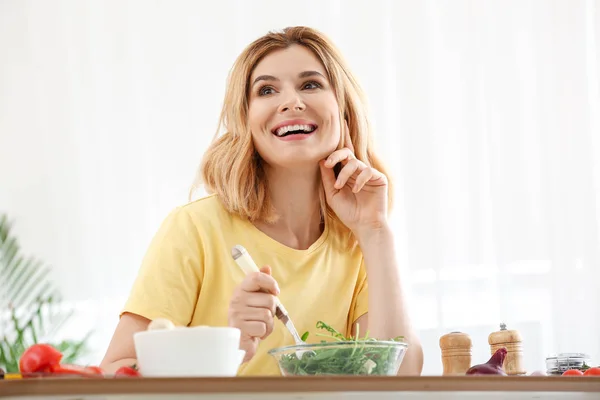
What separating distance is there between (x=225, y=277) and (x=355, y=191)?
14.0 inches

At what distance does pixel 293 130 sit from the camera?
1.86 metres

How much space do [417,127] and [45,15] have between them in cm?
183

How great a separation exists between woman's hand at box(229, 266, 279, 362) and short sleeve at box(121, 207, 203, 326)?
1.22 feet

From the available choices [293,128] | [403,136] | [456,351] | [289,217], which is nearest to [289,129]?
[293,128]

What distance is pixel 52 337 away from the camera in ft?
12.3

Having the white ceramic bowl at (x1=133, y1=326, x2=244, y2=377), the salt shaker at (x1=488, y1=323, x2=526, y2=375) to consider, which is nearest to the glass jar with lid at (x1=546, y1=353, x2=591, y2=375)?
the salt shaker at (x1=488, y1=323, x2=526, y2=375)

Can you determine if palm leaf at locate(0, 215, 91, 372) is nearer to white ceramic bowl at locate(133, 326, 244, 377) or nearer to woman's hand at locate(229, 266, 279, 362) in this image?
woman's hand at locate(229, 266, 279, 362)

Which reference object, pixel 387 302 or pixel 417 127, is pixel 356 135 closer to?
pixel 387 302

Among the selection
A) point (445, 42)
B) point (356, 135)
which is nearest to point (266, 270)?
point (356, 135)

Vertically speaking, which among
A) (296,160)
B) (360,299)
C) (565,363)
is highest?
(296,160)

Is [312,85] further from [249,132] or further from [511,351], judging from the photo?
[511,351]

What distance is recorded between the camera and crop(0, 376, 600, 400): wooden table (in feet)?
2.55

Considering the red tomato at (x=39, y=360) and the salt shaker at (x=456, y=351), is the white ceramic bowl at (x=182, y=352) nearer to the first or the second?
the red tomato at (x=39, y=360)

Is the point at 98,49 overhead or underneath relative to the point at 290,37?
overhead
